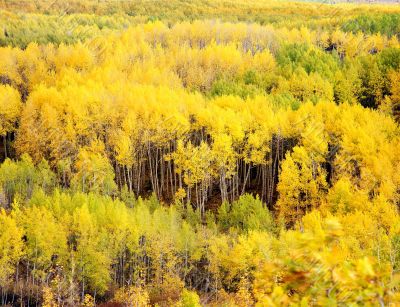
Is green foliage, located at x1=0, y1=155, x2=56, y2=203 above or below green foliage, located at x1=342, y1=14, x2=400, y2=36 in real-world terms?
below

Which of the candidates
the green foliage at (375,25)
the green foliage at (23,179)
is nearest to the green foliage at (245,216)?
the green foliage at (23,179)

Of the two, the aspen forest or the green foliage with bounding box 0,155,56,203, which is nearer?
the aspen forest

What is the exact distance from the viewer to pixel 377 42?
90.4 meters

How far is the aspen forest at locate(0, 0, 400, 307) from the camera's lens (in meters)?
33.3

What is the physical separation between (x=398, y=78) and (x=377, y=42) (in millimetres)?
21890

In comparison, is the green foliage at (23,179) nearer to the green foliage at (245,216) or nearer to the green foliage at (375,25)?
Answer: the green foliage at (245,216)

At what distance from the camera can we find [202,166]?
53.2m

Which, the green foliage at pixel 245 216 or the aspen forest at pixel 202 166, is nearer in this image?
the aspen forest at pixel 202 166

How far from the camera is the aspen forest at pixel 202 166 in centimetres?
3331

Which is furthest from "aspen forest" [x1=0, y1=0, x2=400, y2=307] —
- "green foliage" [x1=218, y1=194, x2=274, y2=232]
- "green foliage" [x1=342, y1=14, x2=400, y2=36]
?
"green foliage" [x1=342, y1=14, x2=400, y2=36]

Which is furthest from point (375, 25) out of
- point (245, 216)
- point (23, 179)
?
point (23, 179)

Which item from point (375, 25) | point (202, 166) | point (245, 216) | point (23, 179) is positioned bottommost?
point (245, 216)

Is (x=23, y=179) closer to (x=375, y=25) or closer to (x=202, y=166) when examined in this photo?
(x=202, y=166)

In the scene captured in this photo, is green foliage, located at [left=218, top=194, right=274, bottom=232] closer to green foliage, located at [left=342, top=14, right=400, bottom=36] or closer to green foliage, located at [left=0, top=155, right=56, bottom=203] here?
green foliage, located at [left=0, top=155, right=56, bottom=203]
